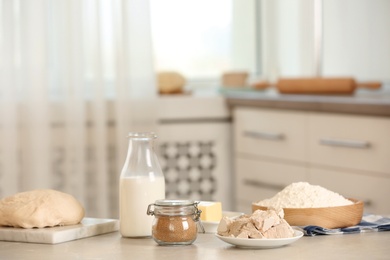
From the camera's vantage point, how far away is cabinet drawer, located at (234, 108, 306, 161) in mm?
3455

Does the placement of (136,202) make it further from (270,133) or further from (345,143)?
(270,133)

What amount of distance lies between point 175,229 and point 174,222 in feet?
0.05

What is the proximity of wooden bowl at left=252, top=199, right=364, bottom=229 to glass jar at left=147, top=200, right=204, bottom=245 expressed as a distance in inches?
8.3

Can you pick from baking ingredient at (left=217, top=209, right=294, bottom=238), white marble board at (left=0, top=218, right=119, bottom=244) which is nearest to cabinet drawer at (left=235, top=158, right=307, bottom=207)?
white marble board at (left=0, top=218, right=119, bottom=244)

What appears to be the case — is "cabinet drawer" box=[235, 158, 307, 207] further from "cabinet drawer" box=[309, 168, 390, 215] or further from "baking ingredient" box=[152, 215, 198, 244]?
"baking ingredient" box=[152, 215, 198, 244]

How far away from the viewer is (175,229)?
1497 mm

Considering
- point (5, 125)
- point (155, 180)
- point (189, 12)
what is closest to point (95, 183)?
point (5, 125)

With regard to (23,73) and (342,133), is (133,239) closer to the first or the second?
(342,133)

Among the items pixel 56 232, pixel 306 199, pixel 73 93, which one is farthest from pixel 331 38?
pixel 56 232

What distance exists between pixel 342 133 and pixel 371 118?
0.65 feet

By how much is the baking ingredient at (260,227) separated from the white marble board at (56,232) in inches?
11.4

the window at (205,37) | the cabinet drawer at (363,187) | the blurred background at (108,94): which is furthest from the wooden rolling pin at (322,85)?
the window at (205,37)

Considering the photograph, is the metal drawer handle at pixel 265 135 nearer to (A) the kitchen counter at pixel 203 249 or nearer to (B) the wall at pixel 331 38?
(B) the wall at pixel 331 38

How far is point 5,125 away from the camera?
11.7 feet
